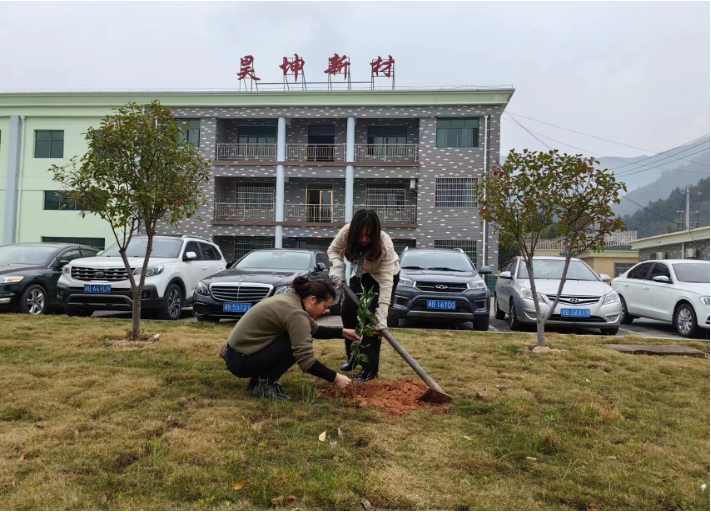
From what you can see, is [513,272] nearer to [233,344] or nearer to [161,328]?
[161,328]

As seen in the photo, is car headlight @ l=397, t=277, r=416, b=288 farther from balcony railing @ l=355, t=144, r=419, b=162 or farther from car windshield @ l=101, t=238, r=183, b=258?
balcony railing @ l=355, t=144, r=419, b=162

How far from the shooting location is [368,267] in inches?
175

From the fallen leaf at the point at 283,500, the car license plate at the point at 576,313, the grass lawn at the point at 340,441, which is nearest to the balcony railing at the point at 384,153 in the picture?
the car license plate at the point at 576,313

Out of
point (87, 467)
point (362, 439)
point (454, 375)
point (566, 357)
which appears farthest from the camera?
point (566, 357)

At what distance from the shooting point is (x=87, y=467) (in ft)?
8.46

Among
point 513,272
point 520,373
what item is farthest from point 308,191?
point 520,373

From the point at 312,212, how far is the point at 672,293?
17.4m

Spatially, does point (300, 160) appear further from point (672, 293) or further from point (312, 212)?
point (672, 293)

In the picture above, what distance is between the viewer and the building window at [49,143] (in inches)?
958

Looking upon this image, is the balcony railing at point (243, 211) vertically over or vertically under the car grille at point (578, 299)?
over

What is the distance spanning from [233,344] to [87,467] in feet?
4.50

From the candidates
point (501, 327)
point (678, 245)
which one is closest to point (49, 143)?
point (501, 327)

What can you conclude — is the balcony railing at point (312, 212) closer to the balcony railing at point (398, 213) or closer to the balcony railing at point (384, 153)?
the balcony railing at point (398, 213)

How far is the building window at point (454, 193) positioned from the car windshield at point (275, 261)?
14.0 metres
